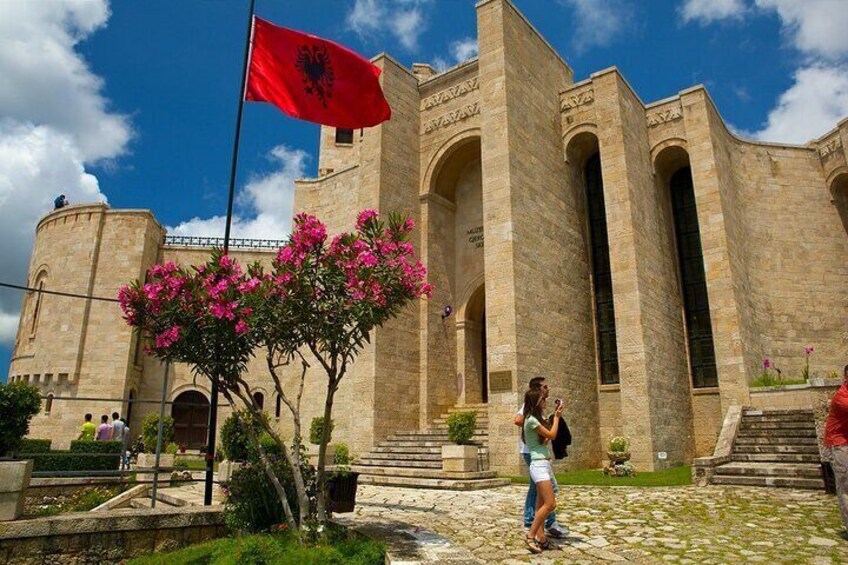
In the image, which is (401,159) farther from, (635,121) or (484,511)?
(484,511)

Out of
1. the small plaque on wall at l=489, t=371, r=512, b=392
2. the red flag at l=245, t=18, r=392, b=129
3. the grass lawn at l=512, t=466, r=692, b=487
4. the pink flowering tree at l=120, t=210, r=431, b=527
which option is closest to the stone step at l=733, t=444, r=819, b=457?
the grass lawn at l=512, t=466, r=692, b=487

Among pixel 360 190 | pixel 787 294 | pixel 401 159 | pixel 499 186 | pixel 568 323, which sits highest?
pixel 401 159

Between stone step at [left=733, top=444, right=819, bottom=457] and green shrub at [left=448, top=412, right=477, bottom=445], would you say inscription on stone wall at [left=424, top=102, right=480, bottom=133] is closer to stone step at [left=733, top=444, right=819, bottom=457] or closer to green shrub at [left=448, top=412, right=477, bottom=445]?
green shrub at [left=448, top=412, right=477, bottom=445]

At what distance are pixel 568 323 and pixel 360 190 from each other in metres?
7.18

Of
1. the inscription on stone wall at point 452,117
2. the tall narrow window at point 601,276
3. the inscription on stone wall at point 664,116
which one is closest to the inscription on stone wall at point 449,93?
the inscription on stone wall at point 452,117

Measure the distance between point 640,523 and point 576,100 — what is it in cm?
1320

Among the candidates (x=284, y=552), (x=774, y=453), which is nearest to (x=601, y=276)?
(x=774, y=453)

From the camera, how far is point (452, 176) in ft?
61.8

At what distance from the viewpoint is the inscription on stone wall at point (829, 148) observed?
60.4 feet

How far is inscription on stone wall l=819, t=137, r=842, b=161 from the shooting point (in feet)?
60.4

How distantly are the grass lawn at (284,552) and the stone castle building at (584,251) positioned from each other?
7.42m

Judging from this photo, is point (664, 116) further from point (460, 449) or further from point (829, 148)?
point (460, 449)

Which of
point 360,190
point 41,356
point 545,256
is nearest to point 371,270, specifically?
point 545,256

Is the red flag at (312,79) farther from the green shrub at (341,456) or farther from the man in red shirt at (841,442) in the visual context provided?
the green shrub at (341,456)
